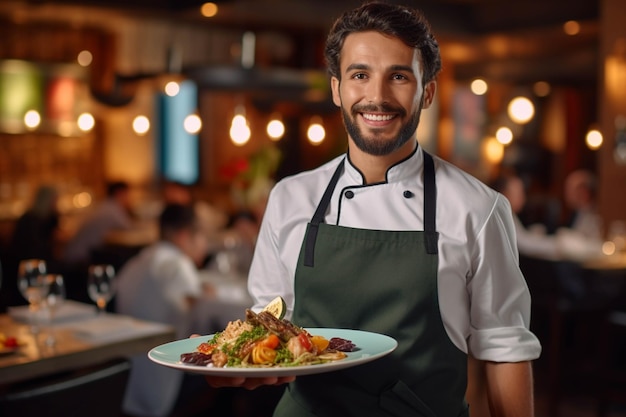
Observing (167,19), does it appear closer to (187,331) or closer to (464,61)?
(464,61)

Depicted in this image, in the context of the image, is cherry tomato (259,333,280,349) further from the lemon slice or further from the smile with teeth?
the smile with teeth

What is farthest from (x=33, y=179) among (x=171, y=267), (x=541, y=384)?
(x=541, y=384)

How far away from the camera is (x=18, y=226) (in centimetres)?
636

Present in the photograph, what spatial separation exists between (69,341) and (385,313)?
170 cm

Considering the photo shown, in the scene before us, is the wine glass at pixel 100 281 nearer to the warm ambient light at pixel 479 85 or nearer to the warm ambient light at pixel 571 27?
the warm ambient light at pixel 571 27

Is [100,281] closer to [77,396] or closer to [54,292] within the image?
[54,292]

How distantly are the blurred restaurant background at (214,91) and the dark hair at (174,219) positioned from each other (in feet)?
5.19

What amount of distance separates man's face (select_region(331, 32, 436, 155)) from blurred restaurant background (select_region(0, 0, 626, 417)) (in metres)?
3.99

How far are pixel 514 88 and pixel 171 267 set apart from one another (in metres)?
10.5

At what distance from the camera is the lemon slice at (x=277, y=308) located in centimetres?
170

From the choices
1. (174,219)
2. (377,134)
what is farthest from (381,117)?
(174,219)

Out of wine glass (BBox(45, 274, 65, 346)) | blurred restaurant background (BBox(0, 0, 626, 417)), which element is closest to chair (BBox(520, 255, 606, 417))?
blurred restaurant background (BBox(0, 0, 626, 417))

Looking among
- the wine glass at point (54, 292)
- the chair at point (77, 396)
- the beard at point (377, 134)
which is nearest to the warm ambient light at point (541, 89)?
the wine glass at point (54, 292)

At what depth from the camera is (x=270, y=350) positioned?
152 cm
